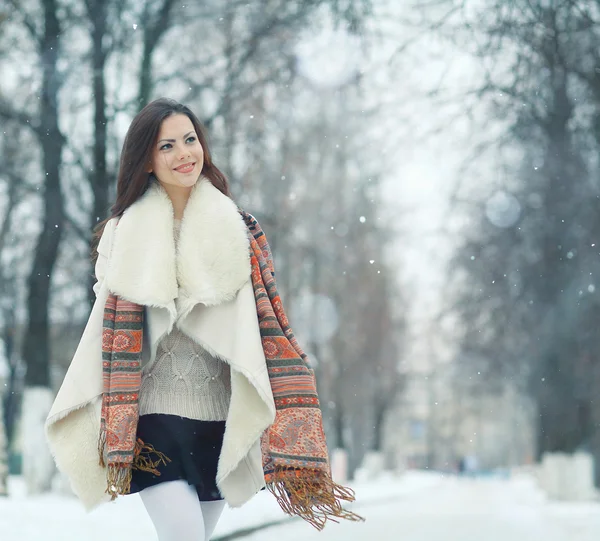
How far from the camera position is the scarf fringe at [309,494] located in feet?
9.95

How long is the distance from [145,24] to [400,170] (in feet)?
29.0

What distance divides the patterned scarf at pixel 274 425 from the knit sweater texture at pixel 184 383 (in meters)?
0.09

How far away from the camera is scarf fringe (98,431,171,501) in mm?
3029

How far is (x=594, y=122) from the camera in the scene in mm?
12414

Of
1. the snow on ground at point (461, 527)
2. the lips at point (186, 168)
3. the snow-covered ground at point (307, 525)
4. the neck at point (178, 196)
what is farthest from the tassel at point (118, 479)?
the snow on ground at point (461, 527)

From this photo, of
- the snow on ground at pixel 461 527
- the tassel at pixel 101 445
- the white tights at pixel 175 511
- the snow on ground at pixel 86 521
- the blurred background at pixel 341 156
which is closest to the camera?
the white tights at pixel 175 511

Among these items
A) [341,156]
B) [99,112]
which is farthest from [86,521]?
[341,156]

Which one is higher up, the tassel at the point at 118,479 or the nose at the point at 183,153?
the nose at the point at 183,153

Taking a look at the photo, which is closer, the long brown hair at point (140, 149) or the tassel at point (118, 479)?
the tassel at point (118, 479)

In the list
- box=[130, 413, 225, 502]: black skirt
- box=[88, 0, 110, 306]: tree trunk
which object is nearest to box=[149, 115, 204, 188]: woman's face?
box=[130, 413, 225, 502]: black skirt

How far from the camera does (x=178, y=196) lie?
11.3 ft

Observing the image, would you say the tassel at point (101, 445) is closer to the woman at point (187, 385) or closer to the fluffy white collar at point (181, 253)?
the woman at point (187, 385)

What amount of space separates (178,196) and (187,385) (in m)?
0.68

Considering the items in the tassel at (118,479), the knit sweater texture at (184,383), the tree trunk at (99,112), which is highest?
the tree trunk at (99,112)
